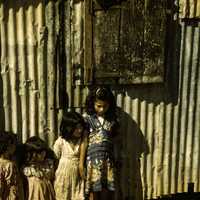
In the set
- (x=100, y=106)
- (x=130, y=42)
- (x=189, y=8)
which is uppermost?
(x=189, y=8)

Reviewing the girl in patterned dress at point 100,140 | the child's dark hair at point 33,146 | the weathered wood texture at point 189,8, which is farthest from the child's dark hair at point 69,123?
the weathered wood texture at point 189,8

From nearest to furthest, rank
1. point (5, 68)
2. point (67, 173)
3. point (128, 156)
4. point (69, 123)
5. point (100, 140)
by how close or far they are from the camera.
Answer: point (5, 68), point (69, 123), point (100, 140), point (67, 173), point (128, 156)

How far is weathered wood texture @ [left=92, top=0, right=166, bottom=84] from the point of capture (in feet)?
18.0

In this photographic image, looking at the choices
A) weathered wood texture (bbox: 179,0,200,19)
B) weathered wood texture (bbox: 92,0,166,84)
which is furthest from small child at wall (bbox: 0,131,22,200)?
weathered wood texture (bbox: 179,0,200,19)

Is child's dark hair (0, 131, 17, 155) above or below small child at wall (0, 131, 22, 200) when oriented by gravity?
above

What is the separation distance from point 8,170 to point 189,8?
2.50 metres

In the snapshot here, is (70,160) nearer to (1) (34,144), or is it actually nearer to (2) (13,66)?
(1) (34,144)

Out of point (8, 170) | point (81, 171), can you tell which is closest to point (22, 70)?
point (8, 170)

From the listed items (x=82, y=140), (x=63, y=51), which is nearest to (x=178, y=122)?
(x=82, y=140)

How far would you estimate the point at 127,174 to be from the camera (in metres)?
6.06

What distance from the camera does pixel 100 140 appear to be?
5.63 meters

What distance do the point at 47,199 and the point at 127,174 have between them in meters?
0.93

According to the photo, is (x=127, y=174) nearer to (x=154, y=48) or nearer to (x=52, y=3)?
(x=154, y=48)

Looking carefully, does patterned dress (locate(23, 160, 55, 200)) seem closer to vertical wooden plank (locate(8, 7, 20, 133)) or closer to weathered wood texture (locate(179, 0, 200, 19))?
vertical wooden plank (locate(8, 7, 20, 133))
